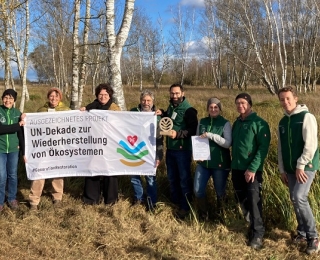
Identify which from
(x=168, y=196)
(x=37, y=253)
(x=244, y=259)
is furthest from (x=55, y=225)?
(x=244, y=259)

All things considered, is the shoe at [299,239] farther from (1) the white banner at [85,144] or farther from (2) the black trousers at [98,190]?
(2) the black trousers at [98,190]

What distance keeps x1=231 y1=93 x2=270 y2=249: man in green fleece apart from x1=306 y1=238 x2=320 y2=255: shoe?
1.83 ft

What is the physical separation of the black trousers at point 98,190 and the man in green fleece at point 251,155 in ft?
6.92

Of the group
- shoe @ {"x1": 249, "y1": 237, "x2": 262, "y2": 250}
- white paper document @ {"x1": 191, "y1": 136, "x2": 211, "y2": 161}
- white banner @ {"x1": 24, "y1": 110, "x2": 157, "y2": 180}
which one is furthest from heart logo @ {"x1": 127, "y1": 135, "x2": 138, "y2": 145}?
shoe @ {"x1": 249, "y1": 237, "x2": 262, "y2": 250}

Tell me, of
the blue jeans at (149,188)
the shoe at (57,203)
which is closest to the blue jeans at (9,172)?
the shoe at (57,203)

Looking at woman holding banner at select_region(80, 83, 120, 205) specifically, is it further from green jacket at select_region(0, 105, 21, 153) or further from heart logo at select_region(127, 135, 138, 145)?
green jacket at select_region(0, 105, 21, 153)

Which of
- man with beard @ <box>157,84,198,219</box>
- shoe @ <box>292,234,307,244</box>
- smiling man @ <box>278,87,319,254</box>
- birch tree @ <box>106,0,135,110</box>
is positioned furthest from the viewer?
birch tree @ <box>106,0,135,110</box>

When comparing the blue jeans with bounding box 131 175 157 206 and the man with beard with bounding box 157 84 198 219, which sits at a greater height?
the man with beard with bounding box 157 84 198 219

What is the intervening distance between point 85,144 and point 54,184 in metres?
0.88

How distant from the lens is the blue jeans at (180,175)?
487 centimetres

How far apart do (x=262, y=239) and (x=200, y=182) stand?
43.9 inches

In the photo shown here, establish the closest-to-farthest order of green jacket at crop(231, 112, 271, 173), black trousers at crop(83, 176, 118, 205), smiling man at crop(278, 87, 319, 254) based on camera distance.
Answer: smiling man at crop(278, 87, 319, 254), green jacket at crop(231, 112, 271, 173), black trousers at crop(83, 176, 118, 205)

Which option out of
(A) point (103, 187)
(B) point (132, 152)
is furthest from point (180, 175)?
(A) point (103, 187)

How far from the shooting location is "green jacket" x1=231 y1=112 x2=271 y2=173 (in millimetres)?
4004
